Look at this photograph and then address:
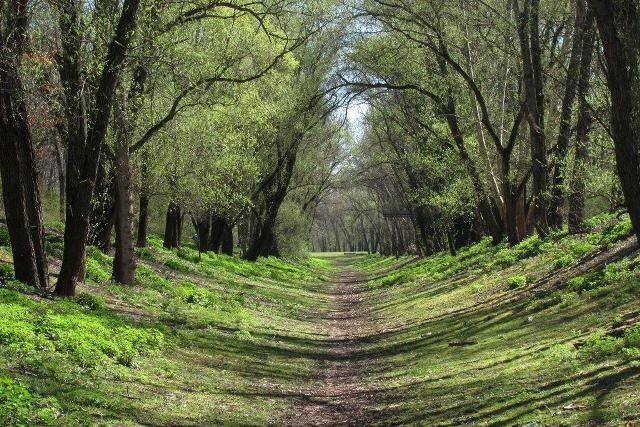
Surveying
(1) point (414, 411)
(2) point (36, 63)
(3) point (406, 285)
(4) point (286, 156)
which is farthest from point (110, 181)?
(4) point (286, 156)

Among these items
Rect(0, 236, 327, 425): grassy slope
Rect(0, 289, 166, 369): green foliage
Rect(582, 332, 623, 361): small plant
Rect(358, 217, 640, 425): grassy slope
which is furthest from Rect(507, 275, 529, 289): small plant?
Rect(0, 289, 166, 369): green foliage

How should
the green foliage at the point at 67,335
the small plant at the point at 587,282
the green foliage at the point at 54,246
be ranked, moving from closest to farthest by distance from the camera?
the green foliage at the point at 67,335 < the small plant at the point at 587,282 < the green foliage at the point at 54,246

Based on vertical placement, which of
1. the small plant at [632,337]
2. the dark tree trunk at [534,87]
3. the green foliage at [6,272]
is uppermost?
the dark tree trunk at [534,87]

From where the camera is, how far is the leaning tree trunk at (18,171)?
12250 millimetres

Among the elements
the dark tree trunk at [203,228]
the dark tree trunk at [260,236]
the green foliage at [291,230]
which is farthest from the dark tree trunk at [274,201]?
the green foliage at [291,230]

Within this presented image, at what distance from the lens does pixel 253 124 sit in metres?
29.3

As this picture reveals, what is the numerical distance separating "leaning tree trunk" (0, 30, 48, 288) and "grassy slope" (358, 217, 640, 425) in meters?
6.69

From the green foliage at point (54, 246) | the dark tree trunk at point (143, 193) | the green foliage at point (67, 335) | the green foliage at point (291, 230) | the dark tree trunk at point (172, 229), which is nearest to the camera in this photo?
the green foliage at point (67, 335)

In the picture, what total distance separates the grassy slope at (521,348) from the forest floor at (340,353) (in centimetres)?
4

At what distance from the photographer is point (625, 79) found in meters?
7.87

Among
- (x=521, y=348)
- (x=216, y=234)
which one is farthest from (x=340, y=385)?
(x=216, y=234)

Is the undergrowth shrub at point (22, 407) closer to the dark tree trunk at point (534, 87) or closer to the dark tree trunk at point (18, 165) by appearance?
the dark tree trunk at point (18, 165)

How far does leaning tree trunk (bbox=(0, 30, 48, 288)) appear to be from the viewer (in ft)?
40.2

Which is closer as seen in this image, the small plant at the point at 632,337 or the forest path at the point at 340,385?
the small plant at the point at 632,337
